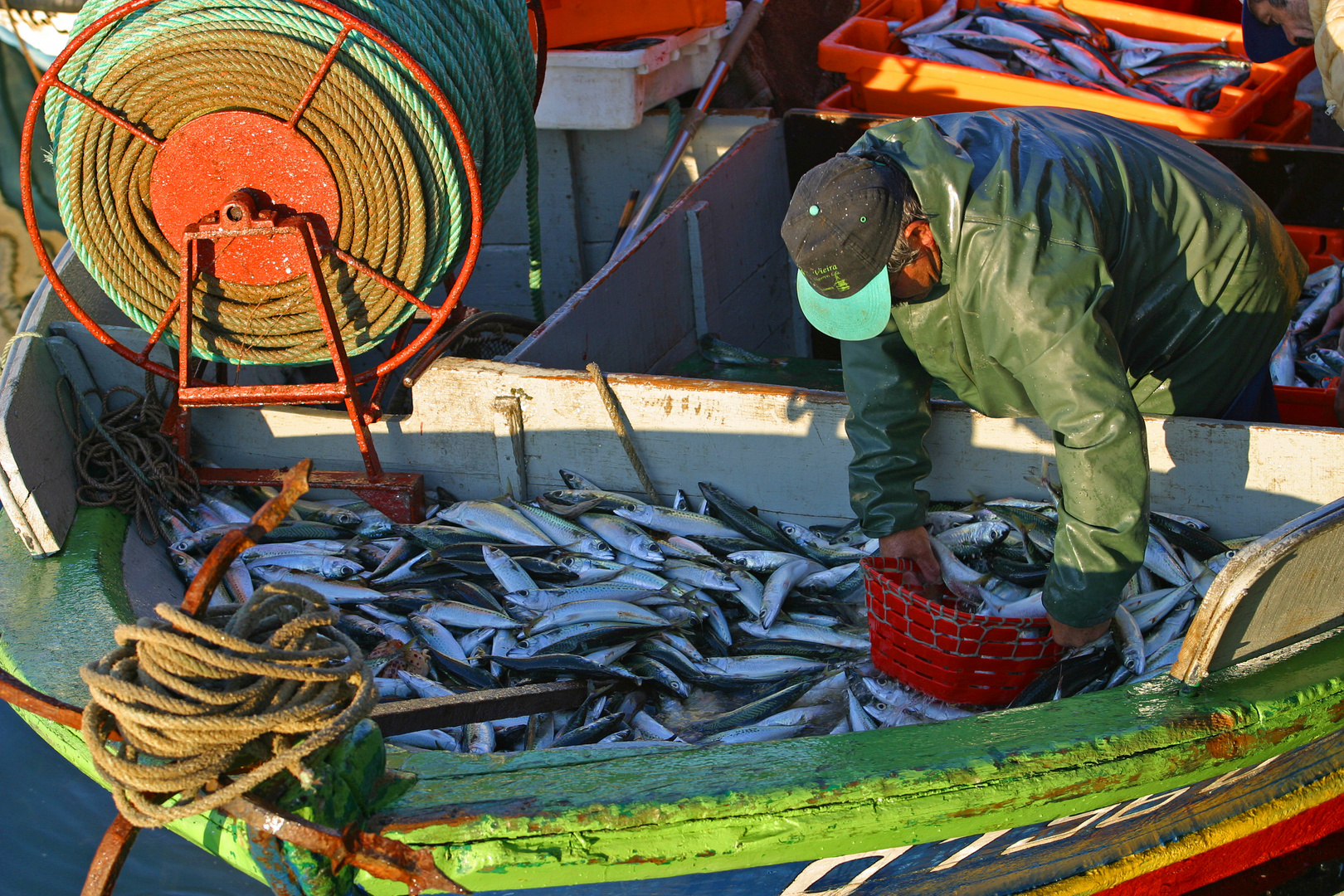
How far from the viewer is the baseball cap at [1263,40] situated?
18.8 feet

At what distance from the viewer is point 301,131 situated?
12.2 feet

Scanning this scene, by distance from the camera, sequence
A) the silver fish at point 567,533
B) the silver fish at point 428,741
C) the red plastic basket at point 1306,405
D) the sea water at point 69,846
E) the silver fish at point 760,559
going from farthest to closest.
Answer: the red plastic basket at point 1306,405 < the sea water at point 69,846 < the silver fish at point 567,533 < the silver fish at point 760,559 < the silver fish at point 428,741

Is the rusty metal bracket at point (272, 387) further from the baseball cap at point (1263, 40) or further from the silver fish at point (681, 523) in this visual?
the baseball cap at point (1263, 40)

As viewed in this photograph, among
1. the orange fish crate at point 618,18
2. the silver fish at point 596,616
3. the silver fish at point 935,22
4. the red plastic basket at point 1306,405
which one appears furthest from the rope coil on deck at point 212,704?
the silver fish at point 935,22

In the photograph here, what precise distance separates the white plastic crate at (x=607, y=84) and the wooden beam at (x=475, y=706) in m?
4.07

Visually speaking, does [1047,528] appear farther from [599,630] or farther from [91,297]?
[91,297]

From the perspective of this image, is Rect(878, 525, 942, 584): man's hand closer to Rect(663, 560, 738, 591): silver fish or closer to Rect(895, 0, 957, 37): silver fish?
Rect(663, 560, 738, 591): silver fish

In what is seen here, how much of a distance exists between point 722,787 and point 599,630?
3.85 ft

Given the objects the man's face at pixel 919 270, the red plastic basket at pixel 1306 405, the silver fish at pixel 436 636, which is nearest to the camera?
the man's face at pixel 919 270

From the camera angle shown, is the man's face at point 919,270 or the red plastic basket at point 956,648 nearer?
the man's face at point 919,270

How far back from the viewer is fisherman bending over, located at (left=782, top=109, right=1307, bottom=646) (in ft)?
8.56

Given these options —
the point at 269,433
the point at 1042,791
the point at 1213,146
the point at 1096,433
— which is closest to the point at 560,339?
the point at 269,433

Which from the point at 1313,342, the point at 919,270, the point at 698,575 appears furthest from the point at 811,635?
the point at 1313,342

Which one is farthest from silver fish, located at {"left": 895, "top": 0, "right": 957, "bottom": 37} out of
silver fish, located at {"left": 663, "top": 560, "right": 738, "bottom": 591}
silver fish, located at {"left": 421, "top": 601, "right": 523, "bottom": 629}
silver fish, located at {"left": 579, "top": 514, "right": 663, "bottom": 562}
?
silver fish, located at {"left": 421, "top": 601, "right": 523, "bottom": 629}
